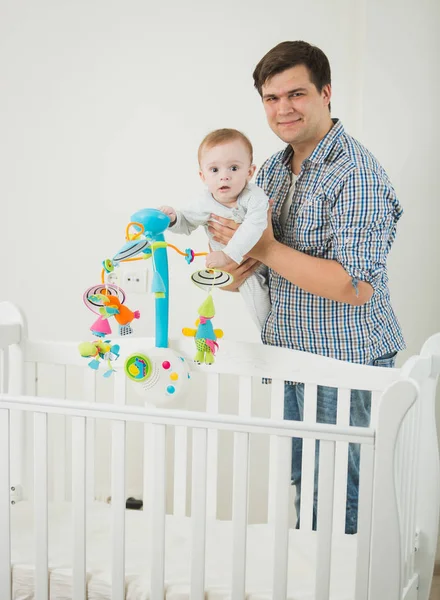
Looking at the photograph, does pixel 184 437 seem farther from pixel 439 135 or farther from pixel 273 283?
pixel 439 135

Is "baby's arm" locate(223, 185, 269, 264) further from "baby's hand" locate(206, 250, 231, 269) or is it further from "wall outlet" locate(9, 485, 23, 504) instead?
"wall outlet" locate(9, 485, 23, 504)

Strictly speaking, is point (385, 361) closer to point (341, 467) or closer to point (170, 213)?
point (341, 467)

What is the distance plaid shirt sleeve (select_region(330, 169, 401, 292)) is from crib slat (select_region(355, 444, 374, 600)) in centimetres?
44

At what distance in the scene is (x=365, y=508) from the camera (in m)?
1.26

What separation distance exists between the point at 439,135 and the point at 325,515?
1310 millimetres

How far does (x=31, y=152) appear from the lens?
242cm

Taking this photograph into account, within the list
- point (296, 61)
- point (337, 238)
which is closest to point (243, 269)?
point (337, 238)

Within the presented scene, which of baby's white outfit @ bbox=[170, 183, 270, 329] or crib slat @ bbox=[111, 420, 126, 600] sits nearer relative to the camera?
crib slat @ bbox=[111, 420, 126, 600]

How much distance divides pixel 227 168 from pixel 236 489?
677mm

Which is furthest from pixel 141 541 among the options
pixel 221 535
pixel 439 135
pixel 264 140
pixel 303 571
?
pixel 439 135

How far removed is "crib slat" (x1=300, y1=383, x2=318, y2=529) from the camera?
5.57ft

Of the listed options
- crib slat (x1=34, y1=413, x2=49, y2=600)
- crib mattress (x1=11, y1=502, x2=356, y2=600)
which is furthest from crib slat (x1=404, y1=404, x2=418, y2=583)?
crib slat (x1=34, y1=413, x2=49, y2=600)

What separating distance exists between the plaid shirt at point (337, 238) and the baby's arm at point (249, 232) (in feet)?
0.42

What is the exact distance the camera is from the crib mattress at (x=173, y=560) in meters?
1.43
